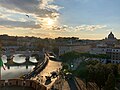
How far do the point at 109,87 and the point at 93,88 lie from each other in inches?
163

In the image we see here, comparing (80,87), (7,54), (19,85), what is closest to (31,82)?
(19,85)

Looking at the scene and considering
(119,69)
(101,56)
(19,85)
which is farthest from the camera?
(101,56)

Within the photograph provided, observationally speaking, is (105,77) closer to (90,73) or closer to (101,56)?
(90,73)

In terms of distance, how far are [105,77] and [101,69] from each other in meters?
0.71

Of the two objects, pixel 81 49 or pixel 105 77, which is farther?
pixel 81 49

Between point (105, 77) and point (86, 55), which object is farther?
point (86, 55)

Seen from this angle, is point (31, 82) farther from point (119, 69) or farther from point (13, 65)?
point (13, 65)

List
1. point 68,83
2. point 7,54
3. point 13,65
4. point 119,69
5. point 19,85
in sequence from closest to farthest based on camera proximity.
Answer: point 19,85
point 68,83
point 119,69
point 13,65
point 7,54

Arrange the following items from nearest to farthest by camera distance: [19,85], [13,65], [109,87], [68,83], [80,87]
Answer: [19,85]
[109,87]
[80,87]
[68,83]
[13,65]

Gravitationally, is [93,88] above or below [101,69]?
below

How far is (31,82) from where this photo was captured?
12.5 m

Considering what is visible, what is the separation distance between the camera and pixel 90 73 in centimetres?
1875

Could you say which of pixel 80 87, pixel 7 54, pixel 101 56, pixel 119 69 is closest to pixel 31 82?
pixel 80 87

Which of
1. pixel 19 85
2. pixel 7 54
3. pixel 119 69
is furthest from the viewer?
pixel 7 54
